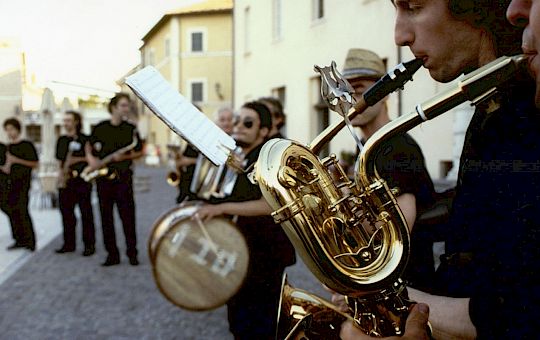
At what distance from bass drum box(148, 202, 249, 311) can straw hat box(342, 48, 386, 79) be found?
1.33 m

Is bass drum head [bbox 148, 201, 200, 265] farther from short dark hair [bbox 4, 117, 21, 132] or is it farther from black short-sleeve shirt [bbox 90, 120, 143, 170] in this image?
short dark hair [bbox 4, 117, 21, 132]

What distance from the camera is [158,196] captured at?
57.3 feet

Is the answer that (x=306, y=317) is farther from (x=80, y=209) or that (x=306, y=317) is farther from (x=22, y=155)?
(x=22, y=155)

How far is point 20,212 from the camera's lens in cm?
827

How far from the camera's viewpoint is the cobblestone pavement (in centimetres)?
461

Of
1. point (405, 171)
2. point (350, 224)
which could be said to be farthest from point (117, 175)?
point (350, 224)

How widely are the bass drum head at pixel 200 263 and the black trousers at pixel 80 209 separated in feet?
13.3

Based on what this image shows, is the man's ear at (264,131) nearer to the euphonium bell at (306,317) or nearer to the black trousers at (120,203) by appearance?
the euphonium bell at (306,317)

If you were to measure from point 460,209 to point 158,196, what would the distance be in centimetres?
1668

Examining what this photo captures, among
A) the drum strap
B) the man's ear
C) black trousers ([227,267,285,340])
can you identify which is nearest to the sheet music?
black trousers ([227,267,285,340])

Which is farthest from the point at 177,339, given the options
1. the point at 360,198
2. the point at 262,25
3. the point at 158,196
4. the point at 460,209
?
the point at 158,196

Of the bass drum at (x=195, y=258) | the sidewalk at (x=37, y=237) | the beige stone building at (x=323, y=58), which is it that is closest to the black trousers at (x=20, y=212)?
the sidewalk at (x=37, y=237)

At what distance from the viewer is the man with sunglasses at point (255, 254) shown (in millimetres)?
3350

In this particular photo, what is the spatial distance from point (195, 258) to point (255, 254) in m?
0.57
